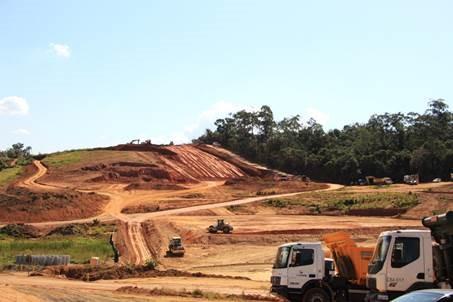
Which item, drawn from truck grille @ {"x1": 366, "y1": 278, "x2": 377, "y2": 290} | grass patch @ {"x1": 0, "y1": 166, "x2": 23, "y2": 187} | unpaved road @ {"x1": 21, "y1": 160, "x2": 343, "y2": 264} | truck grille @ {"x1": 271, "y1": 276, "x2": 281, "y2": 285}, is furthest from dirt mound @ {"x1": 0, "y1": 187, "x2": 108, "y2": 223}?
truck grille @ {"x1": 366, "y1": 278, "x2": 377, "y2": 290}

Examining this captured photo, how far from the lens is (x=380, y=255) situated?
18969 millimetres

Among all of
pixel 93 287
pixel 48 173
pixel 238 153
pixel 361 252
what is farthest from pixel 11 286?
pixel 238 153

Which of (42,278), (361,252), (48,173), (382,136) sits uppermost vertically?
(382,136)

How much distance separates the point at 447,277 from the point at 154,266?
2715 cm

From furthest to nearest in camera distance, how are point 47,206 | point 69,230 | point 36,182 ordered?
1. point 36,182
2. point 47,206
3. point 69,230

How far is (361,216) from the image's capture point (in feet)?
221

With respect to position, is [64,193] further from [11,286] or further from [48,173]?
[11,286]

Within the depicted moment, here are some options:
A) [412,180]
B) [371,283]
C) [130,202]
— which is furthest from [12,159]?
[371,283]

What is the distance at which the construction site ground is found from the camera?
34.7 metres

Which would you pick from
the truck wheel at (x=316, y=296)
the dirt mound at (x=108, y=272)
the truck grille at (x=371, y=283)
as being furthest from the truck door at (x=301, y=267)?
the dirt mound at (x=108, y=272)

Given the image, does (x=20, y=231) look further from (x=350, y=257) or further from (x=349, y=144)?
(x=349, y=144)

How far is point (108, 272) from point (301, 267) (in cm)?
2107

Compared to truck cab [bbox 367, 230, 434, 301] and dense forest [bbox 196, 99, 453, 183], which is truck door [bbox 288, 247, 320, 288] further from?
dense forest [bbox 196, 99, 453, 183]

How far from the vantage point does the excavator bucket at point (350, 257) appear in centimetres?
2197
